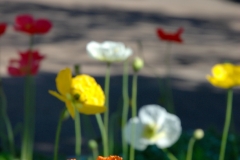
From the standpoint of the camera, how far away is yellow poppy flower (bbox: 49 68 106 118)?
1.16 meters

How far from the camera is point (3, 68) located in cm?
574

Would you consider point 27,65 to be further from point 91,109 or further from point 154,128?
point 91,109

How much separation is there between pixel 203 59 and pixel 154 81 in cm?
130

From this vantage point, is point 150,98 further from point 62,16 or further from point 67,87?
point 62,16

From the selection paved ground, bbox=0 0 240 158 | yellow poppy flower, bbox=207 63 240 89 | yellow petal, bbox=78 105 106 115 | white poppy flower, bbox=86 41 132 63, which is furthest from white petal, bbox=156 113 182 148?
paved ground, bbox=0 0 240 158

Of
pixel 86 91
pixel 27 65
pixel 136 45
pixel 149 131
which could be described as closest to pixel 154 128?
pixel 149 131

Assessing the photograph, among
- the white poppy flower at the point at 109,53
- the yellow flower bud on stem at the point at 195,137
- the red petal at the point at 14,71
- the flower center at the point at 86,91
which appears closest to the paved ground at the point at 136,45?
the red petal at the point at 14,71

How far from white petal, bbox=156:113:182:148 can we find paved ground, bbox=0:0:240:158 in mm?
1809

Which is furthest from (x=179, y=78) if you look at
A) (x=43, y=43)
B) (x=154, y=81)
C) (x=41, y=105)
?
(x=43, y=43)

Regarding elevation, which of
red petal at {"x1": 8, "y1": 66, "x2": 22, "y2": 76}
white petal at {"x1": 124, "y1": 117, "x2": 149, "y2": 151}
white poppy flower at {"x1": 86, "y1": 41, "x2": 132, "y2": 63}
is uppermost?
white poppy flower at {"x1": 86, "y1": 41, "x2": 132, "y2": 63}

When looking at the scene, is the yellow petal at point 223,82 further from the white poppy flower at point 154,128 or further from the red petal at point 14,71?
the red petal at point 14,71

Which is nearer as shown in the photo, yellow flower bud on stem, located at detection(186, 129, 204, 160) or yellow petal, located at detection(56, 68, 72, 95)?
yellow petal, located at detection(56, 68, 72, 95)

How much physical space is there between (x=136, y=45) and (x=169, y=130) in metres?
5.03

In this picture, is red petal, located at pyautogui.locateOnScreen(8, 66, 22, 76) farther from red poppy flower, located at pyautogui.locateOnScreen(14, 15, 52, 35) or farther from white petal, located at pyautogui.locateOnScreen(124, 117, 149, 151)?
white petal, located at pyautogui.locateOnScreen(124, 117, 149, 151)
